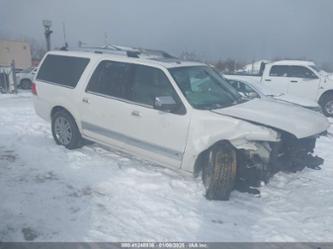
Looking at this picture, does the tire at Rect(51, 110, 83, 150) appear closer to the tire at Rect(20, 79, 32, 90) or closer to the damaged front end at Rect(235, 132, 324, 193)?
the damaged front end at Rect(235, 132, 324, 193)

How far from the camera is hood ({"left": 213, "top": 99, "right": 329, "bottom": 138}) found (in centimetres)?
432

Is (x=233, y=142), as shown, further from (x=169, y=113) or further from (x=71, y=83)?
(x=71, y=83)

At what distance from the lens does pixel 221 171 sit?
434 centimetres

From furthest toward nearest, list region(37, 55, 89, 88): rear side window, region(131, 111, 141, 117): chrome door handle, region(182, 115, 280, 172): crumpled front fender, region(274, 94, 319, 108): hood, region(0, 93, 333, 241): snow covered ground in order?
region(274, 94, 319, 108): hood
region(37, 55, 89, 88): rear side window
region(131, 111, 141, 117): chrome door handle
region(182, 115, 280, 172): crumpled front fender
region(0, 93, 333, 241): snow covered ground

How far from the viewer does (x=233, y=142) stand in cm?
439

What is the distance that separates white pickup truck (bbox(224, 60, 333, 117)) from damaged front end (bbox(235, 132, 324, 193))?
25.1 feet

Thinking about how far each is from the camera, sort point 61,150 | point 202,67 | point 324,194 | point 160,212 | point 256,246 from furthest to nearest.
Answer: point 61,150 < point 202,67 < point 324,194 < point 160,212 < point 256,246

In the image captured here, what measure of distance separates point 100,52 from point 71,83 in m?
0.79

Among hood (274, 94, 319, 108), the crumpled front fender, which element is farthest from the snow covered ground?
hood (274, 94, 319, 108)

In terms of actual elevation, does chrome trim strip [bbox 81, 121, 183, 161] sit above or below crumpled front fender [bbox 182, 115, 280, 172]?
below

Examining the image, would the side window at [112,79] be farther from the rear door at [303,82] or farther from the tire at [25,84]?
the tire at [25,84]

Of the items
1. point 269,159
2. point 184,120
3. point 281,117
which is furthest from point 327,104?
point 184,120

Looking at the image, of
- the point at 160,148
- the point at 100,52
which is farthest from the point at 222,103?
the point at 100,52

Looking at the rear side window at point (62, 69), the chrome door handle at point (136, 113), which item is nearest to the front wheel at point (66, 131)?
the rear side window at point (62, 69)
